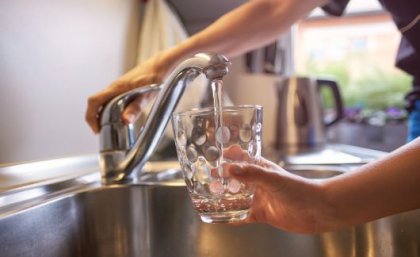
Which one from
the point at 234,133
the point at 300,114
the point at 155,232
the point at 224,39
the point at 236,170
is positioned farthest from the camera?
the point at 300,114

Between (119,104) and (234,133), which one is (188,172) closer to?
(234,133)

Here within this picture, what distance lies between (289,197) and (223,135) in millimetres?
112

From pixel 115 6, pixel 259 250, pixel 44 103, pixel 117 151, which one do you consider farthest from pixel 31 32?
pixel 259 250

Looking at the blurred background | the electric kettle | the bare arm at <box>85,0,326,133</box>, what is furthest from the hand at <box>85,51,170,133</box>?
the electric kettle

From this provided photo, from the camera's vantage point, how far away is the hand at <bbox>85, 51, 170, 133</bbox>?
66cm

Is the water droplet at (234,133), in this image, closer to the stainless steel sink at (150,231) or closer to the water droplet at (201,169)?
the water droplet at (201,169)

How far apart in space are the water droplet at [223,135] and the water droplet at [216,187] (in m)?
0.05

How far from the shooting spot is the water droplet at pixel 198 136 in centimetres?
45

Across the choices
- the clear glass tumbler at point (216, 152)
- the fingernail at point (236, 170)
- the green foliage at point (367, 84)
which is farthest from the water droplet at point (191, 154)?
the green foliage at point (367, 84)

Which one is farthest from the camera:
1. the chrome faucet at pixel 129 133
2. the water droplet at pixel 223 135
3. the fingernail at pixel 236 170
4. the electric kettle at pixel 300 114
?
the electric kettle at pixel 300 114

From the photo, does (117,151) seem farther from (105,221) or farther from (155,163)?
(155,163)

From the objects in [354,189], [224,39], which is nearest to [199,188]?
[354,189]

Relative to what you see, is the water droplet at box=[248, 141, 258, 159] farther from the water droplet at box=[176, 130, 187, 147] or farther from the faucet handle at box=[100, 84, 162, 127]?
the faucet handle at box=[100, 84, 162, 127]

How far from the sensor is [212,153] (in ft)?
1.52
